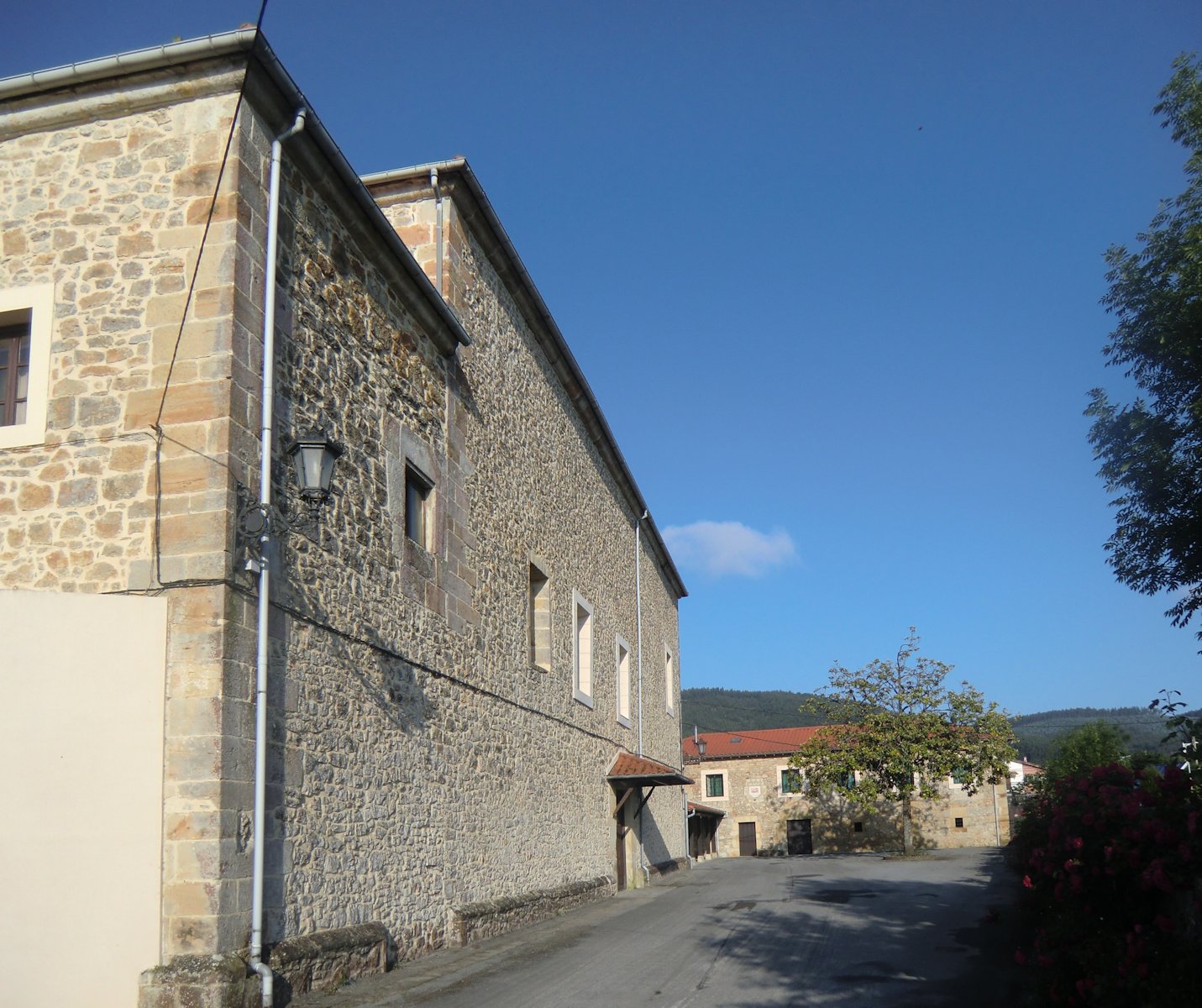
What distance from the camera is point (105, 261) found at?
7617 millimetres

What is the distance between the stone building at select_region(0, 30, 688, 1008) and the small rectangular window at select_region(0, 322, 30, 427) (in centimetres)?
2

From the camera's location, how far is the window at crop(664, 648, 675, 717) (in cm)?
2662

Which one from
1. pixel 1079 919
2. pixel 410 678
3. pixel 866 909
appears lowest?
pixel 866 909

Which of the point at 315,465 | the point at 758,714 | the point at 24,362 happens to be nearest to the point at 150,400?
the point at 315,465

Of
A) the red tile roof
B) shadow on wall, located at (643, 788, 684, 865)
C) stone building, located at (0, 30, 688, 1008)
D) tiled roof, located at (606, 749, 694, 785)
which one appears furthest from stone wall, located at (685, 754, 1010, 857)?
stone building, located at (0, 30, 688, 1008)

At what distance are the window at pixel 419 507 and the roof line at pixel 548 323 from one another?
3.52 m

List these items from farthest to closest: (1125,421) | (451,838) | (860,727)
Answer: (860,727) < (1125,421) < (451,838)

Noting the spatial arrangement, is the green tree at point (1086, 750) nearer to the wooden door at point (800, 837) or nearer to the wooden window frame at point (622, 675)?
the wooden window frame at point (622, 675)

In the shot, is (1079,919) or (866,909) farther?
(866,909)

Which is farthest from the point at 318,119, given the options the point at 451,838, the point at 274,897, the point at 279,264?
the point at 451,838

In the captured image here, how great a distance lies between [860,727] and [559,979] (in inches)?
978

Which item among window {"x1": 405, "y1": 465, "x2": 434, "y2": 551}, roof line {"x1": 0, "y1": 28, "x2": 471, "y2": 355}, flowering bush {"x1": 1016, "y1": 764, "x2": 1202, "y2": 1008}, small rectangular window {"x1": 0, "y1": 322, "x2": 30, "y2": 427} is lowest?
flowering bush {"x1": 1016, "y1": 764, "x2": 1202, "y2": 1008}

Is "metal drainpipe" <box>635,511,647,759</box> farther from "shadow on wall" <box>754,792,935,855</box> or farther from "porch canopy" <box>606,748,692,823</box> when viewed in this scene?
"shadow on wall" <box>754,792,935,855</box>

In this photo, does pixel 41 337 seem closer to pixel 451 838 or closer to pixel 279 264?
pixel 279 264
